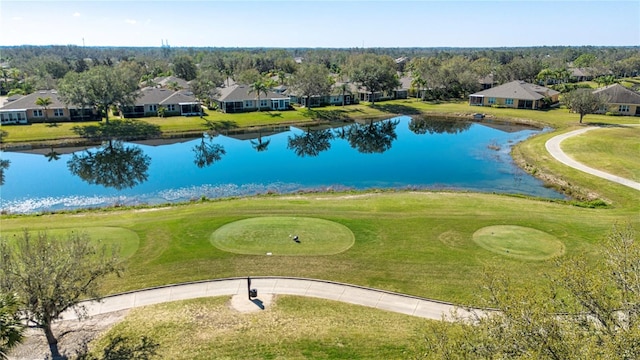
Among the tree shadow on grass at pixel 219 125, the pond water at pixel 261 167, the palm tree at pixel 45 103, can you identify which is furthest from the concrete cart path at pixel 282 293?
the palm tree at pixel 45 103

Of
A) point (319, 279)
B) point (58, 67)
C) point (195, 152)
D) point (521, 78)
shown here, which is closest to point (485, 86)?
point (521, 78)

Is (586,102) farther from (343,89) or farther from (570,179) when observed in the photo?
(343,89)

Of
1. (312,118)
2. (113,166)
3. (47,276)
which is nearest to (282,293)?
(47,276)

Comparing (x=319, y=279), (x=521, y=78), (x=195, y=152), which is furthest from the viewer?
(x=521, y=78)

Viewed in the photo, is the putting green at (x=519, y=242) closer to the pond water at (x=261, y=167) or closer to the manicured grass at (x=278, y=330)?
the manicured grass at (x=278, y=330)

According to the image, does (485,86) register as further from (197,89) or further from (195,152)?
(195,152)

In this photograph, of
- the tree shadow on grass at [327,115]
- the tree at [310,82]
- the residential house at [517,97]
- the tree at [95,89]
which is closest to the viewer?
the tree at [95,89]

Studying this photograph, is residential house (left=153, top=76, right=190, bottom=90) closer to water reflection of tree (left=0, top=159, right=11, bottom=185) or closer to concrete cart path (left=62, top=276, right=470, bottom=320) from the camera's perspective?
water reflection of tree (left=0, top=159, right=11, bottom=185)

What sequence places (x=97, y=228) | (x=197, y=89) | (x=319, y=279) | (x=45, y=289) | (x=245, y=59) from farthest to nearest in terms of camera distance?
(x=245, y=59)
(x=197, y=89)
(x=97, y=228)
(x=319, y=279)
(x=45, y=289)
